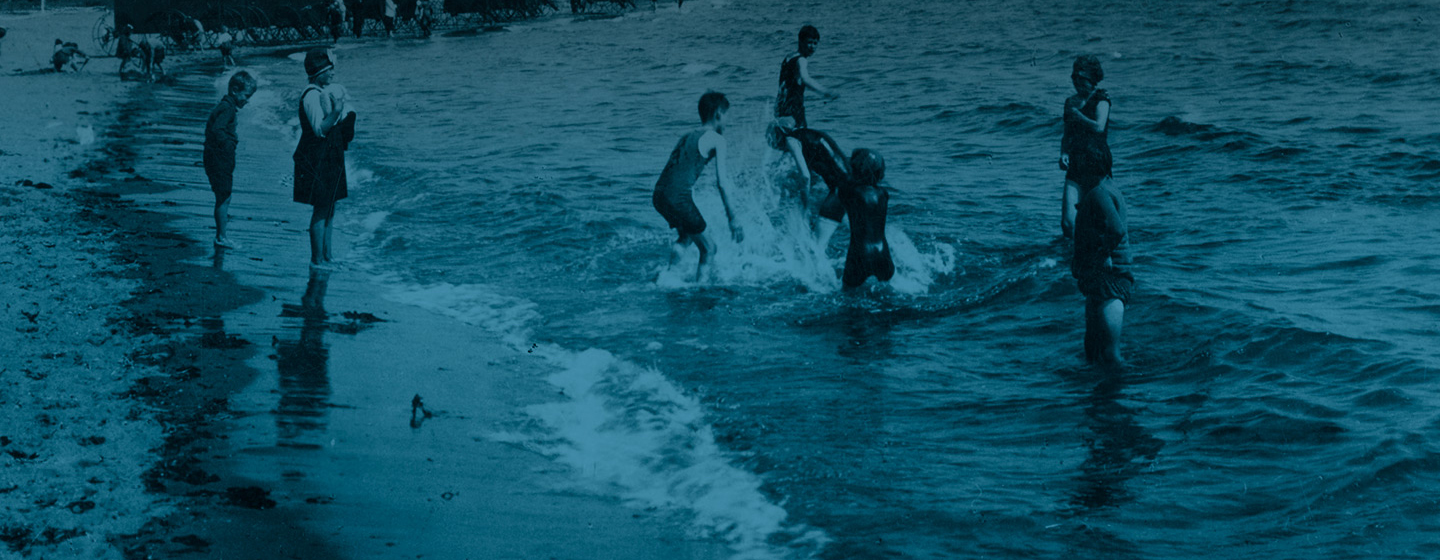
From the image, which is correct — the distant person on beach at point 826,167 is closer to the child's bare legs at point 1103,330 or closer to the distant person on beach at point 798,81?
the distant person on beach at point 798,81

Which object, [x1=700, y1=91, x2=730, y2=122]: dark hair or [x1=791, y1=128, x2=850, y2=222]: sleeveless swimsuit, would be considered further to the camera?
[x1=791, y1=128, x2=850, y2=222]: sleeveless swimsuit

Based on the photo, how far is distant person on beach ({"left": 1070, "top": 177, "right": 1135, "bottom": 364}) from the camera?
654 cm

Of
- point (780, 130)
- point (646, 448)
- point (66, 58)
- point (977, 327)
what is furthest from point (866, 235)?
point (66, 58)

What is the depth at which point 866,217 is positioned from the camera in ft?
28.8

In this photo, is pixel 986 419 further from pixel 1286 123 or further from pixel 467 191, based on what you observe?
pixel 1286 123

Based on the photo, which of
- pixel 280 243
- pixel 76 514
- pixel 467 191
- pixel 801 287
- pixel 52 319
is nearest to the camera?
pixel 76 514

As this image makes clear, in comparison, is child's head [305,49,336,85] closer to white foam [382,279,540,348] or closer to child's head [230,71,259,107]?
child's head [230,71,259,107]

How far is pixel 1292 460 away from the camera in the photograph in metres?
5.92

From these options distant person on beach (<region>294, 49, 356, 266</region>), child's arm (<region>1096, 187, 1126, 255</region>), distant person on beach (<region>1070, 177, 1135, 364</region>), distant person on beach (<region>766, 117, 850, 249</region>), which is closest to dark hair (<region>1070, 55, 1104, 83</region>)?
distant person on beach (<region>766, 117, 850, 249</region>)

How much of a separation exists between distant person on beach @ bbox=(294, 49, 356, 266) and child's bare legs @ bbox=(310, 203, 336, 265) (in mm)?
36

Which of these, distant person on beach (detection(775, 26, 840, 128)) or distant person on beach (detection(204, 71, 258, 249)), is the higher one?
distant person on beach (detection(775, 26, 840, 128))

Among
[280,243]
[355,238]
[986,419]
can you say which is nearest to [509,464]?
[986,419]

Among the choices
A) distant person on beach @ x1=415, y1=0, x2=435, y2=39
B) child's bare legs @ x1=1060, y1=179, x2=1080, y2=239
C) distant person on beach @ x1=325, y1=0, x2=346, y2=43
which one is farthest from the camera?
distant person on beach @ x1=415, y1=0, x2=435, y2=39

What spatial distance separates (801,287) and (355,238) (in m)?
4.68
